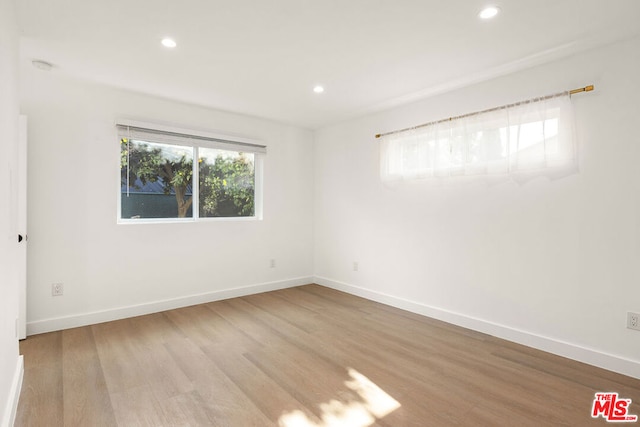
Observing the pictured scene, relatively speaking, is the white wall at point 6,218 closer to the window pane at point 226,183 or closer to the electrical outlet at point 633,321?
the window pane at point 226,183

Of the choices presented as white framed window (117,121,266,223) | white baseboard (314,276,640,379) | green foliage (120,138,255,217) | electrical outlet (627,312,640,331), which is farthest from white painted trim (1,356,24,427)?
electrical outlet (627,312,640,331)

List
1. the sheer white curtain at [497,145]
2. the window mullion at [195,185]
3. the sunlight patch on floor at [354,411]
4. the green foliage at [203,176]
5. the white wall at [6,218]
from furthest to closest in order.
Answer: the window mullion at [195,185]
the green foliage at [203,176]
the sheer white curtain at [497,145]
the sunlight patch on floor at [354,411]
the white wall at [6,218]

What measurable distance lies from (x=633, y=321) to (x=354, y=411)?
209cm

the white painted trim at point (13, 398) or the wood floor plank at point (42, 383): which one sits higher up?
the white painted trim at point (13, 398)

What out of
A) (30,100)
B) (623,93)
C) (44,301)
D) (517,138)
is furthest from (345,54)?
(44,301)

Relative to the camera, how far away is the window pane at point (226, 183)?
411cm

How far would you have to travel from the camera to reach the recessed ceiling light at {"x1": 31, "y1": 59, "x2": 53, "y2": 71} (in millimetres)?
2756

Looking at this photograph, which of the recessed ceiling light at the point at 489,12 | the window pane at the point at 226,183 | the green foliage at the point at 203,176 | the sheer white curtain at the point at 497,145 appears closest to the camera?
the recessed ceiling light at the point at 489,12

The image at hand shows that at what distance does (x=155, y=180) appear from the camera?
3715mm

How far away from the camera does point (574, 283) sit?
257 centimetres

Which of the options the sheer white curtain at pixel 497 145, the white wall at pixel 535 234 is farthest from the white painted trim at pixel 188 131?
the sheer white curtain at pixel 497 145

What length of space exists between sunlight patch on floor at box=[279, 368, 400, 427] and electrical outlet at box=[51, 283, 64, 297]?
2614mm

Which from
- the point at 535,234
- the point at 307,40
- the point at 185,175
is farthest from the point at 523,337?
the point at 185,175

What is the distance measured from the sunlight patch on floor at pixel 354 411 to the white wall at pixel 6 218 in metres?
1.43
